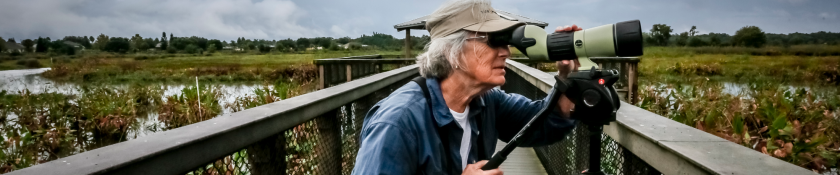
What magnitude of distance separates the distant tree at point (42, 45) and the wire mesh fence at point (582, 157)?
48180 millimetres

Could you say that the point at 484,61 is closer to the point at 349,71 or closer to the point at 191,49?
the point at 349,71

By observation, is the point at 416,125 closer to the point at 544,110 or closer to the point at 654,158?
the point at 544,110

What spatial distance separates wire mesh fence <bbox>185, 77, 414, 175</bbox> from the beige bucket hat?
641 mm

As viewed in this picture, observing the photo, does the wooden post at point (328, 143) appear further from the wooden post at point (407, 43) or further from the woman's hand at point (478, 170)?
the wooden post at point (407, 43)

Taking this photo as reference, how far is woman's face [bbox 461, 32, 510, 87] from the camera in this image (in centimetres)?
147

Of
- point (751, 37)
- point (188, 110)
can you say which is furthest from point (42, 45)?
point (751, 37)

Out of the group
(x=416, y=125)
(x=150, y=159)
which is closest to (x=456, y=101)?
(x=416, y=125)

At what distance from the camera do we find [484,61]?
1478mm

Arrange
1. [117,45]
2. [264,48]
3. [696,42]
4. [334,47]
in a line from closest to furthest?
1. [696,42]
2. [117,45]
3. [334,47]
4. [264,48]

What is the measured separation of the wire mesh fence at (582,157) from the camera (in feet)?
4.70

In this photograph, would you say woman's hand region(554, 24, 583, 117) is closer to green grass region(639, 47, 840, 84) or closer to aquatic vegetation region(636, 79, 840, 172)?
aquatic vegetation region(636, 79, 840, 172)

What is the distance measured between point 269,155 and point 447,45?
25.2 inches

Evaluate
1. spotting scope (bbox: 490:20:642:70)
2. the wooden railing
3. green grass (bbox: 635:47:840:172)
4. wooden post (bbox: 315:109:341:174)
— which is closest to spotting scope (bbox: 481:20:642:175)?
spotting scope (bbox: 490:20:642:70)

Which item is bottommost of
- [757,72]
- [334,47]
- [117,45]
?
[757,72]
